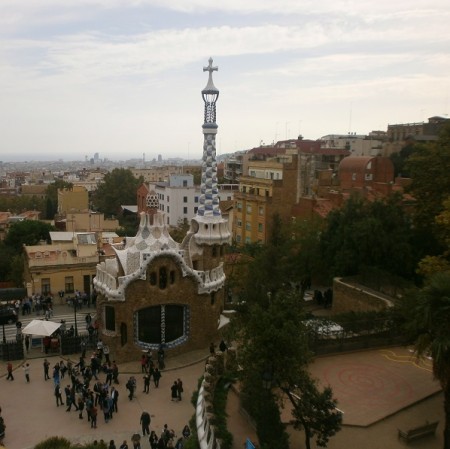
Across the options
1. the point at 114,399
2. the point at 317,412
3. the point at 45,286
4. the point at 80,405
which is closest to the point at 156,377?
the point at 114,399

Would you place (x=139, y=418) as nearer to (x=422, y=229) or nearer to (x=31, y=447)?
(x=31, y=447)

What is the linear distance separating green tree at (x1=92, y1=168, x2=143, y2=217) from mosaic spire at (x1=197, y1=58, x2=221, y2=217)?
2248 inches

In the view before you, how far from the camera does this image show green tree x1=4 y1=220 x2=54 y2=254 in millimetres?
46625

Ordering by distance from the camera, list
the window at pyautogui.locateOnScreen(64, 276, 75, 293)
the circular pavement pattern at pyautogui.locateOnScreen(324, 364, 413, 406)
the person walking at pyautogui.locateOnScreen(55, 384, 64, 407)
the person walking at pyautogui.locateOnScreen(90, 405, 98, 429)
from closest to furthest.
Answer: the person walking at pyautogui.locateOnScreen(90, 405, 98, 429) → the circular pavement pattern at pyautogui.locateOnScreen(324, 364, 413, 406) → the person walking at pyautogui.locateOnScreen(55, 384, 64, 407) → the window at pyautogui.locateOnScreen(64, 276, 75, 293)

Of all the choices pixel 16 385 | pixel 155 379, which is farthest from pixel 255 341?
pixel 16 385

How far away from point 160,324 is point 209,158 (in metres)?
8.85

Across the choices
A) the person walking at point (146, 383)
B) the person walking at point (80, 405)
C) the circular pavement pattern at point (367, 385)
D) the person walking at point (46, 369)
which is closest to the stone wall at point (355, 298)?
the circular pavement pattern at point (367, 385)

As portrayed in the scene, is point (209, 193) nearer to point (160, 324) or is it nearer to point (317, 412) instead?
point (160, 324)

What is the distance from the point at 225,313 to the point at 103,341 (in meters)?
6.58

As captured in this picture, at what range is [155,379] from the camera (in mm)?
20484

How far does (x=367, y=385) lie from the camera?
18953 millimetres

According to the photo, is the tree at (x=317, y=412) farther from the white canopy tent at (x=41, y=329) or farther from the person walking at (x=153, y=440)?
the white canopy tent at (x=41, y=329)

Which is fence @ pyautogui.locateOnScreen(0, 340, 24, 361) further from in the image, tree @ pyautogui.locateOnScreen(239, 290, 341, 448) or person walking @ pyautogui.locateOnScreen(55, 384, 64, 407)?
tree @ pyautogui.locateOnScreen(239, 290, 341, 448)

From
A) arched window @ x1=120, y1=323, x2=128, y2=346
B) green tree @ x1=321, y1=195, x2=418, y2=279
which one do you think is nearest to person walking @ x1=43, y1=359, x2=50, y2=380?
arched window @ x1=120, y1=323, x2=128, y2=346
